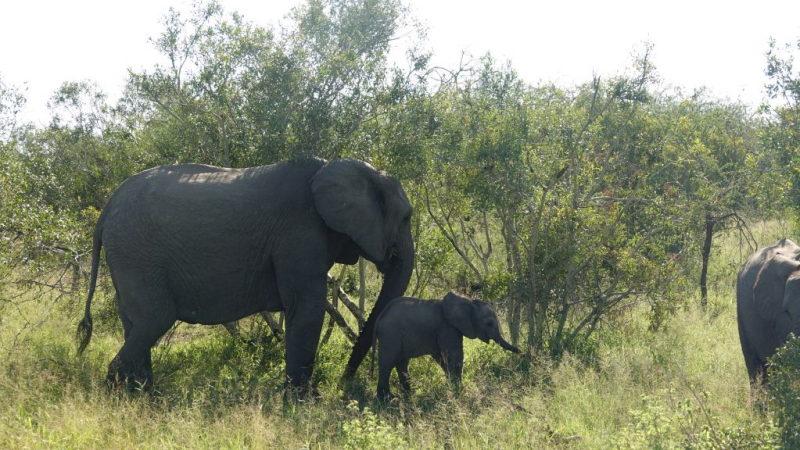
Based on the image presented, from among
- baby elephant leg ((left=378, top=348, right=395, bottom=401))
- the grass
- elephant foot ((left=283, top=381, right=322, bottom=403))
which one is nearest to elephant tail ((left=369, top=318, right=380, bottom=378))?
the grass

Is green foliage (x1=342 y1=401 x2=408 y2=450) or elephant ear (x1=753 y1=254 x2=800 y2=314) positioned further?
elephant ear (x1=753 y1=254 x2=800 y2=314)

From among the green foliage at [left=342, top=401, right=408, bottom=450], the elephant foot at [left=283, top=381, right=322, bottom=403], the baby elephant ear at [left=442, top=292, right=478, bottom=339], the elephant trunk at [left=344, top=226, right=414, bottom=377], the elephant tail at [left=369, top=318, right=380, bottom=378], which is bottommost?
the green foliage at [left=342, top=401, right=408, bottom=450]

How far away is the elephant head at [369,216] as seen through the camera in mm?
7848

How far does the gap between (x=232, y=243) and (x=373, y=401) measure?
91.8 inches

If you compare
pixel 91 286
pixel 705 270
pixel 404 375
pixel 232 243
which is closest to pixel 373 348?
pixel 404 375

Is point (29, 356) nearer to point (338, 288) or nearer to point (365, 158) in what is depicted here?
point (338, 288)

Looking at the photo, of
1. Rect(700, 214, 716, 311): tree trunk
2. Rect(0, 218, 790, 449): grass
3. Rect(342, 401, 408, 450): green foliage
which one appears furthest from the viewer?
A: Rect(700, 214, 716, 311): tree trunk

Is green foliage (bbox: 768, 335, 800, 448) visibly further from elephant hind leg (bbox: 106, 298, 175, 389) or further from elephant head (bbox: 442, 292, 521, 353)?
elephant hind leg (bbox: 106, 298, 175, 389)

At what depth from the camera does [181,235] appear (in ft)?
26.0

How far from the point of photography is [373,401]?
793 cm

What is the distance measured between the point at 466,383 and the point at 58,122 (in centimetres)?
1316

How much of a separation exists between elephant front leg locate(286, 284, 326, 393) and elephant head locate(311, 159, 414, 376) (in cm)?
77

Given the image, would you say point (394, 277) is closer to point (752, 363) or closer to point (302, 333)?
point (302, 333)

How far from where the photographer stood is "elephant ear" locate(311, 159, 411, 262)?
25.7ft
